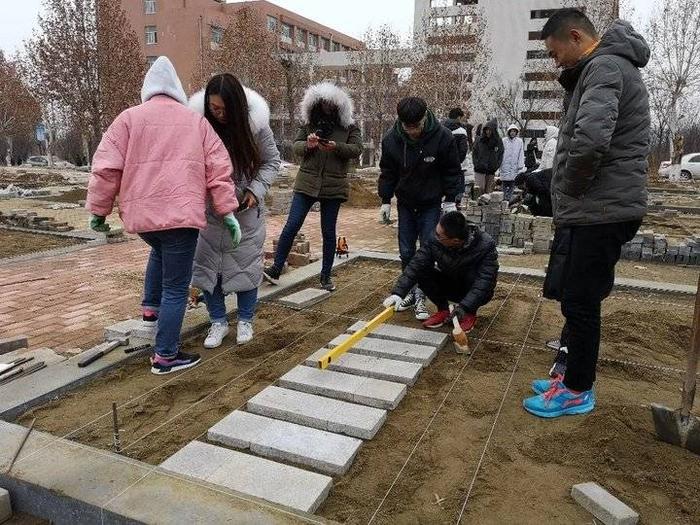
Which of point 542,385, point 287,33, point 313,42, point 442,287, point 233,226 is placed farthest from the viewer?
point 313,42

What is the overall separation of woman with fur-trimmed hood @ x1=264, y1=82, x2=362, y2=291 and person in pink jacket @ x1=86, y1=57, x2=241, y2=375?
1.53 m

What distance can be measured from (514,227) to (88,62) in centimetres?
1337

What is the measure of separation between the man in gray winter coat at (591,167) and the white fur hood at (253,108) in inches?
64.8

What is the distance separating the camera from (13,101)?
A: 3234cm

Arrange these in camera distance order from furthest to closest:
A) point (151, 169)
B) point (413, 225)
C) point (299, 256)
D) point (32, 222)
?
point (32, 222)
point (299, 256)
point (413, 225)
point (151, 169)

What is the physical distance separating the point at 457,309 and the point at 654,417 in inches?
50.4

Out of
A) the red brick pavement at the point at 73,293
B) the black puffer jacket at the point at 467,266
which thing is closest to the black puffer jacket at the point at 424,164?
the black puffer jacket at the point at 467,266

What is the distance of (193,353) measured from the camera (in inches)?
126

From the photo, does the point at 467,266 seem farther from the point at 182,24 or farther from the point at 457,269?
the point at 182,24

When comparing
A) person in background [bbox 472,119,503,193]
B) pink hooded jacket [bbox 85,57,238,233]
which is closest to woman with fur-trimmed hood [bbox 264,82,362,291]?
pink hooded jacket [bbox 85,57,238,233]

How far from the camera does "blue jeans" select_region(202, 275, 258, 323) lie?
3.36 meters

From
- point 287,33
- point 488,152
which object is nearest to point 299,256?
Answer: point 488,152

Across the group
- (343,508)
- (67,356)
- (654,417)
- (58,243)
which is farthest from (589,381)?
(58,243)

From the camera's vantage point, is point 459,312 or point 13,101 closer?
point 459,312
